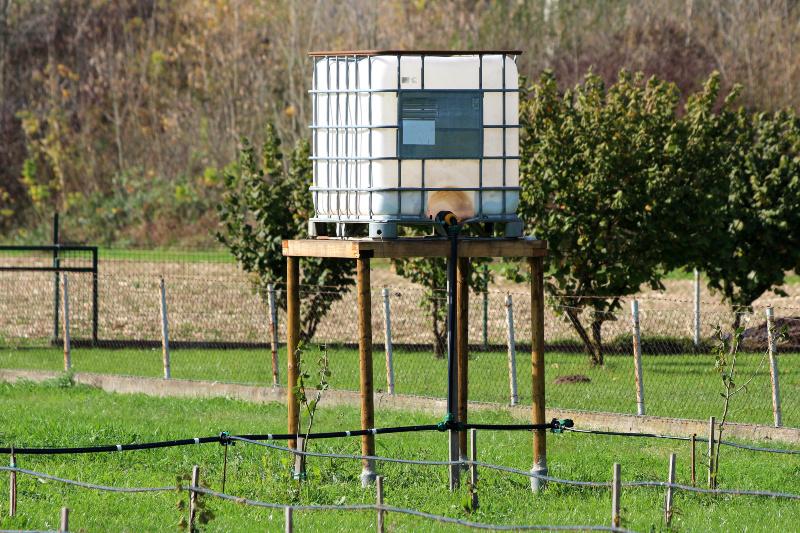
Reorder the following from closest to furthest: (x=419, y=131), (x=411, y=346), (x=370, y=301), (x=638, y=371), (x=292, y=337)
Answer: (x=419, y=131) → (x=370, y=301) → (x=292, y=337) → (x=638, y=371) → (x=411, y=346)

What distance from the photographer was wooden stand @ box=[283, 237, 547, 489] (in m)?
11.2

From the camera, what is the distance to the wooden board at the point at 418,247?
11.1 metres

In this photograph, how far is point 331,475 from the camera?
1209 centimetres

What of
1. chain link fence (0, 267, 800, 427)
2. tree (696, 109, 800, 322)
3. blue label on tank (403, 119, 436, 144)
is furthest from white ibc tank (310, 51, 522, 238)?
tree (696, 109, 800, 322)

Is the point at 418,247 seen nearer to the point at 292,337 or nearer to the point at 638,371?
the point at 292,337

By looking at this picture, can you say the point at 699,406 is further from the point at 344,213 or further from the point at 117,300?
the point at 117,300

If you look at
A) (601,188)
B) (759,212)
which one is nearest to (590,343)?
(601,188)

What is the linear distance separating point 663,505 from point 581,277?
10381 millimetres

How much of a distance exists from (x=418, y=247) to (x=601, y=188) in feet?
32.1

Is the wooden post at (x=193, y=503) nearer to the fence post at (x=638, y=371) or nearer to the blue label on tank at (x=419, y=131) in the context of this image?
the blue label on tank at (x=419, y=131)

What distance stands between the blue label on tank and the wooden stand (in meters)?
0.80

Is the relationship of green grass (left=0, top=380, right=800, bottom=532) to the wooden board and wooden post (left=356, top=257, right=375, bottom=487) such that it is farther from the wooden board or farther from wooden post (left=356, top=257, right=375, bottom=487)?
the wooden board

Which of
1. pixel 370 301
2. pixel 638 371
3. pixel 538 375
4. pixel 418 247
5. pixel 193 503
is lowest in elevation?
pixel 193 503

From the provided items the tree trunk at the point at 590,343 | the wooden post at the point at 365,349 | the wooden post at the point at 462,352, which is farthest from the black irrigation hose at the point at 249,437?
the tree trunk at the point at 590,343
